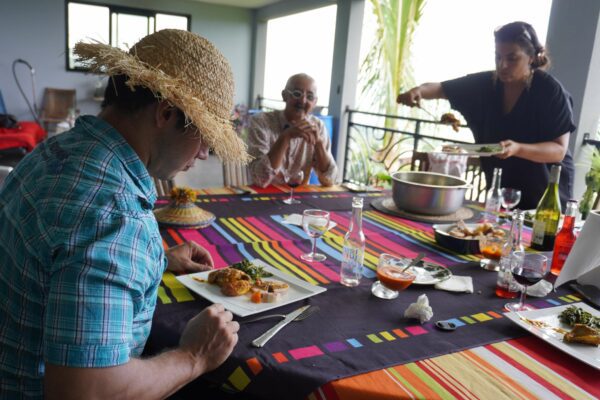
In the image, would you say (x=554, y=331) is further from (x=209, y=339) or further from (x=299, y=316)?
(x=209, y=339)

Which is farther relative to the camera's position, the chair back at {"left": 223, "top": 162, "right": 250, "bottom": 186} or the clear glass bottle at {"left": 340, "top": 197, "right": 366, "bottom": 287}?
the chair back at {"left": 223, "top": 162, "right": 250, "bottom": 186}

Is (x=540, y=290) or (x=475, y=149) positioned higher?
(x=475, y=149)

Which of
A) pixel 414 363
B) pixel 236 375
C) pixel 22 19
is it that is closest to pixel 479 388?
pixel 414 363

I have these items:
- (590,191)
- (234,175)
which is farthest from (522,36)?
(234,175)

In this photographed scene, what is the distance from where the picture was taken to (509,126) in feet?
8.17

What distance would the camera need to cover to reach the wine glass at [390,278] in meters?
1.15

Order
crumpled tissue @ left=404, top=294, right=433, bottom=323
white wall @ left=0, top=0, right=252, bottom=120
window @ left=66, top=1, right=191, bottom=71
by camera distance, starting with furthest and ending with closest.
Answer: window @ left=66, top=1, right=191, bottom=71 < white wall @ left=0, top=0, right=252, bottom=120 < crumpled tissue @ left=404, top=294, right=433, bottom=323

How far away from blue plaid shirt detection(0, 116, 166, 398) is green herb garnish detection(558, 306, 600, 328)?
0.92m

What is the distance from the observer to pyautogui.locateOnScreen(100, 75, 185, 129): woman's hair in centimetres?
84

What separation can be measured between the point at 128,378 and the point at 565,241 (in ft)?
4.38

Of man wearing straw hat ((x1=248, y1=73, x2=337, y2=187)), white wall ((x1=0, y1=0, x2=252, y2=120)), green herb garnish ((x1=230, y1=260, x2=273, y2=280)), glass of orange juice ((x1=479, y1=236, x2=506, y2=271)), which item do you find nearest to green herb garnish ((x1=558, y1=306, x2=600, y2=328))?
glass of orange juice ((x1=479, y1=236, x2=506, y2=271))

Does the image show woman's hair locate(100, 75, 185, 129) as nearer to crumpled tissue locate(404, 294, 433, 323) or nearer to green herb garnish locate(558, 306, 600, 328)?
crumpled tissue locate(404, 294, 433, 323)

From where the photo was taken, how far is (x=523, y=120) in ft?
7.93

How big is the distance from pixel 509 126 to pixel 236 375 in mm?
2178
